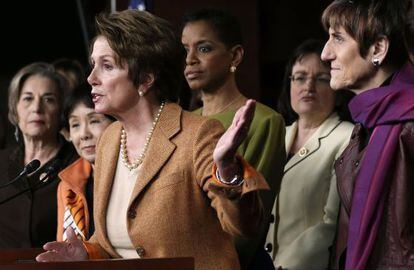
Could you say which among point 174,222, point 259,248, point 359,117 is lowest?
point 259,248

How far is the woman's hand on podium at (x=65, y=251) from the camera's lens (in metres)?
3.37

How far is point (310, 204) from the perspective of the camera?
4363mm

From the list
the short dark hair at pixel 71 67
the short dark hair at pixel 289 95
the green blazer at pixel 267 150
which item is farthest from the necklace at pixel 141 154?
the short dark hair at pixel 71 67

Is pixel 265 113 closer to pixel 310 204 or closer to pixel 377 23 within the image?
pixel 310 204

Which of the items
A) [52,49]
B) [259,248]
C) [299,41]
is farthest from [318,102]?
[52,49]

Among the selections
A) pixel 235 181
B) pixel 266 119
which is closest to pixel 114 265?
pixel 235 181

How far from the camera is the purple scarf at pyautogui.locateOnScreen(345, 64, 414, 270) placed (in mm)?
3275

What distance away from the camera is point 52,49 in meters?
7.18

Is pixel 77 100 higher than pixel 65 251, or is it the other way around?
pixel 77 100

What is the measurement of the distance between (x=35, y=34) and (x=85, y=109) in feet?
8.74

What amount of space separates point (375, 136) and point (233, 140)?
0.53 metres

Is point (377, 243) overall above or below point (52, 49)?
below

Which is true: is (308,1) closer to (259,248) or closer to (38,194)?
(38,194)

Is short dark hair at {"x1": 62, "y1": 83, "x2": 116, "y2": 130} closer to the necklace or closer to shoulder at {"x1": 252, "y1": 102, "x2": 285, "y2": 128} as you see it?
shoulder at {"x1": 252, "y1": 102, "x2": 285, "y2": 128}
